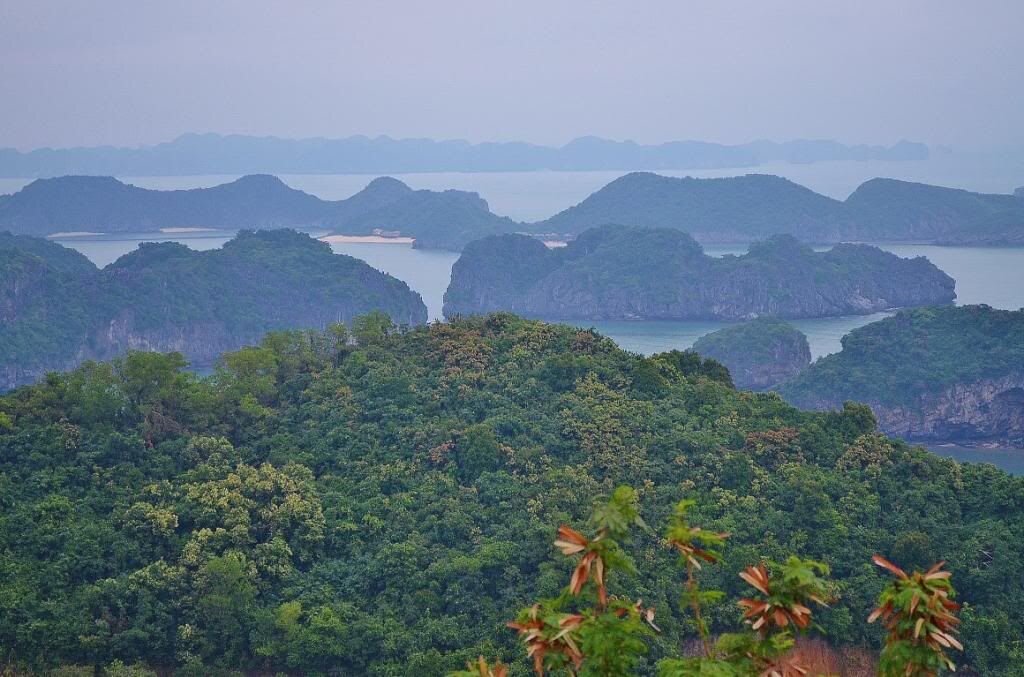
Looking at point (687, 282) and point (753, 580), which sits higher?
point (753, 580)

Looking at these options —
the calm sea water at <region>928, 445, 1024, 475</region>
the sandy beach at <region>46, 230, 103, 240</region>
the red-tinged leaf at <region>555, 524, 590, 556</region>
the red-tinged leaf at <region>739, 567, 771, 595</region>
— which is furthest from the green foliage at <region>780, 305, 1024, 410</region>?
the sandy beach at <region>46, 230, 103, 240</region>

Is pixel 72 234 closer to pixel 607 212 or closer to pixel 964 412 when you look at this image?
pixel 607 212

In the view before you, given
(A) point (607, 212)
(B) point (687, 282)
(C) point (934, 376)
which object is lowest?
(B) point (687, 282)

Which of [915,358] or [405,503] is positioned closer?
[405,503]

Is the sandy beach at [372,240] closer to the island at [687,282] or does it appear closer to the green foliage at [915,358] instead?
the island at [687,282]

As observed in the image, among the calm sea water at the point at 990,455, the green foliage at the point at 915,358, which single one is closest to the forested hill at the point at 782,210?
the green foliage at the point at 915,358

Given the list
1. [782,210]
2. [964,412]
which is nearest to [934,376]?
[964,412]

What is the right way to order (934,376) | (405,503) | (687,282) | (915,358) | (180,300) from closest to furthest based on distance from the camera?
(405,503) < (934,376) < (915,358) < (180,300) < (687,282)
